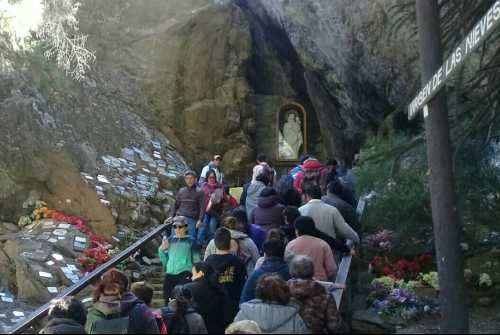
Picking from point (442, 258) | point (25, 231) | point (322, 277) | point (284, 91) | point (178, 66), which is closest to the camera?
point (442, 258)

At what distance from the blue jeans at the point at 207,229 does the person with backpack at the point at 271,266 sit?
4.45m

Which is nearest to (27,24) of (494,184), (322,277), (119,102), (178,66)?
(322,277)

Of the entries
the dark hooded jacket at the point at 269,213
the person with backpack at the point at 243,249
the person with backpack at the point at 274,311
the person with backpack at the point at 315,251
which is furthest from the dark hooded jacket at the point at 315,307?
the dark hooded jacket at the point at 269,213

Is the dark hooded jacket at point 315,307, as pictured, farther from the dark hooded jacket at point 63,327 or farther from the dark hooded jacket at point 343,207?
the dark hooded jacket at point 343,207

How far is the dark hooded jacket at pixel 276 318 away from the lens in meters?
4.59

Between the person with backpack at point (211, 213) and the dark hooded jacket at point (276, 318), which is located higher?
the person with backpack at point (211, 213)

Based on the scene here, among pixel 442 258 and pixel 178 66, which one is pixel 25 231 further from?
pixel 178 66

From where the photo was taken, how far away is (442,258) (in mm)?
5199

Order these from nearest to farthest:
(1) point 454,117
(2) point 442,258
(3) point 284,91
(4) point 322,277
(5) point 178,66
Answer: (2) point 442,258
(4) point 322,277
(1) point 454,117
(5) point 178,66
(3) point 284,91

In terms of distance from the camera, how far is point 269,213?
8531 mm

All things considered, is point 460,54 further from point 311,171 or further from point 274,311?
point 311,171

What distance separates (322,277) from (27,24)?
6554 millimetres

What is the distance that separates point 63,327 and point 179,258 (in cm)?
339

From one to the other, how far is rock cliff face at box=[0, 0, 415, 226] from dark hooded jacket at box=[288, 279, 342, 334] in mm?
9032
